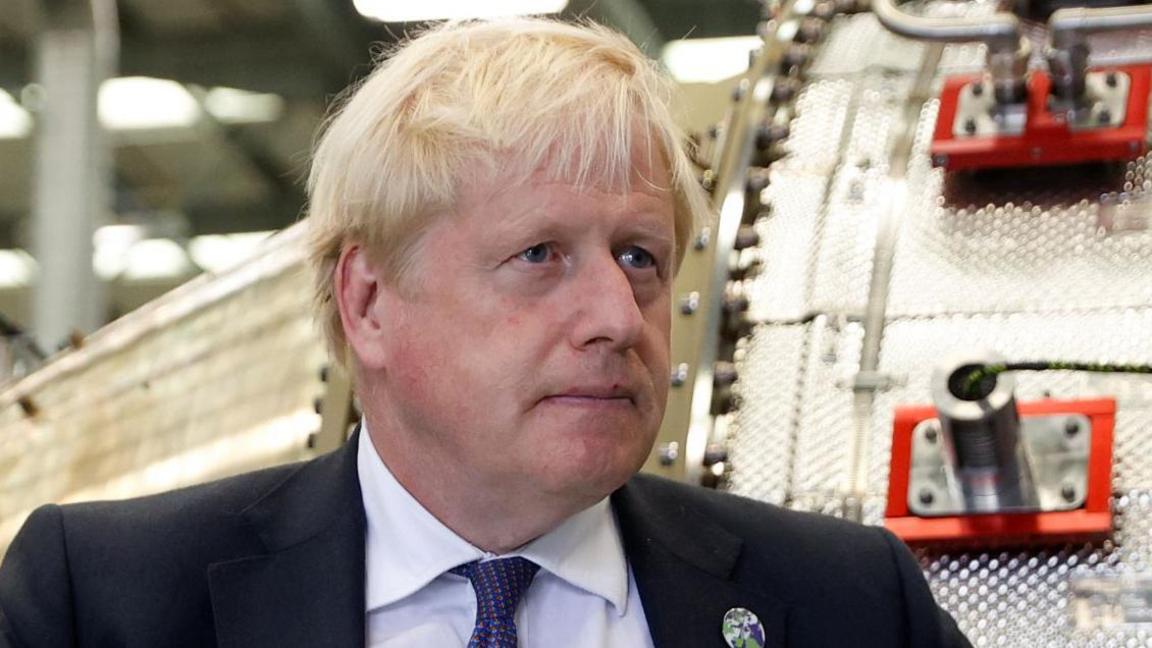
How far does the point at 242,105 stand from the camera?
11531mm

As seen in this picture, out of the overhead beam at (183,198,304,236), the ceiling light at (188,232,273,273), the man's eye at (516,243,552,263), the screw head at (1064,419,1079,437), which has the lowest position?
the screw head at (1064,419,1079,437)

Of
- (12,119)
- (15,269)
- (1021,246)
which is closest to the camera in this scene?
(1021,246)

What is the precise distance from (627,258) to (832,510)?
2.33 feet

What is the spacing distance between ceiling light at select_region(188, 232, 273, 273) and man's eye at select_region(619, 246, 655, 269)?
10838 millimetres

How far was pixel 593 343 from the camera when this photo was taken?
1.64 m

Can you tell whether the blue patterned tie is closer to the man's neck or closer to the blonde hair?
the man's neck

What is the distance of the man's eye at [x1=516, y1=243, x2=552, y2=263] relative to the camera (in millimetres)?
1680

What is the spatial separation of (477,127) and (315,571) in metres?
0.38

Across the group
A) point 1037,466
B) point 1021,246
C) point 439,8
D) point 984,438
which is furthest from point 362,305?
point 439,8

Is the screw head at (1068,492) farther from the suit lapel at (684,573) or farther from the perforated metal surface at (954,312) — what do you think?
the suit lapel at (684,573)

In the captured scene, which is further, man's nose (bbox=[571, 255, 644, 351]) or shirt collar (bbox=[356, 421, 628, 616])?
shirt collar (bbox=[356, 421, 628, 616])

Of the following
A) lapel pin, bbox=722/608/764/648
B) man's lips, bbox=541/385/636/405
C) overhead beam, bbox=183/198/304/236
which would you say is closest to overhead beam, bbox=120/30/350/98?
overhead beam, bbox=183/198/304/236

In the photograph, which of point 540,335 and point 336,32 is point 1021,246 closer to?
point 540,335

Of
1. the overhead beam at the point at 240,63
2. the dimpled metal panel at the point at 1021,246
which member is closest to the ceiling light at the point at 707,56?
the overhead beam at the point at 240,63
